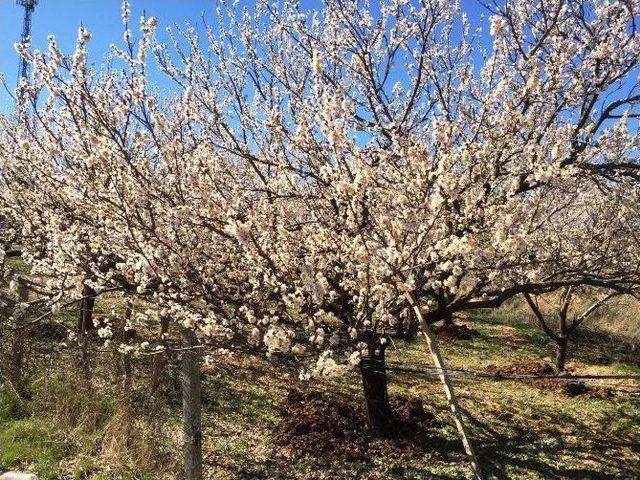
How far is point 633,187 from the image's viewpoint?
7539 mm

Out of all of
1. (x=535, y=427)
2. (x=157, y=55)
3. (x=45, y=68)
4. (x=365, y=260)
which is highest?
(x=157, y=55)

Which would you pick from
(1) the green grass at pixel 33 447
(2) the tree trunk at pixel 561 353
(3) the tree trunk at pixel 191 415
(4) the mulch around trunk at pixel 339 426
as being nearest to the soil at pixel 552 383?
(2) the tree trunk at pixel 561 353

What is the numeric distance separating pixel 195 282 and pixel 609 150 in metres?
5.41

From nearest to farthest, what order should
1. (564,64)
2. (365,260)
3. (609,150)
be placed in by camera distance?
(365,260) → (564,64) → (609,150)

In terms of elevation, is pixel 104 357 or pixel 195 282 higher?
pixel 195 282

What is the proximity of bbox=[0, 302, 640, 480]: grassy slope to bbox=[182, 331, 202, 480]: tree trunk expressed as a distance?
2.09 feet

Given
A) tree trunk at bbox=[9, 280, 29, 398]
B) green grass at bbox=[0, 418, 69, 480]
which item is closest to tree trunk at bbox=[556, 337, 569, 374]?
green grass at bbox=[0, 418, 69, 480]

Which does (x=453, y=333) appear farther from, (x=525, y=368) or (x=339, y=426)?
(x=339, y=426)

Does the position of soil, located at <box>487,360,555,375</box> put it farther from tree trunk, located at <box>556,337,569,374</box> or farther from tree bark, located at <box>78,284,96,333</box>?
tree bark, located at <box>78,284,96,333</box>

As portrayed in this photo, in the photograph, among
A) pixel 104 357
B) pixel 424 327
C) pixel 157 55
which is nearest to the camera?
pixel 424 327

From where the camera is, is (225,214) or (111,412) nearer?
(225,214)

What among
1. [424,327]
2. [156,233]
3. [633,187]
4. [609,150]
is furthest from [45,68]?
[633,187]

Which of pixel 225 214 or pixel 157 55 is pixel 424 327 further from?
pixel 157 55

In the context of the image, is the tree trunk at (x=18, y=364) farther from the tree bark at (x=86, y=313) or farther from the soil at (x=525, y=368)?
the soil at (x=525, y=368)
